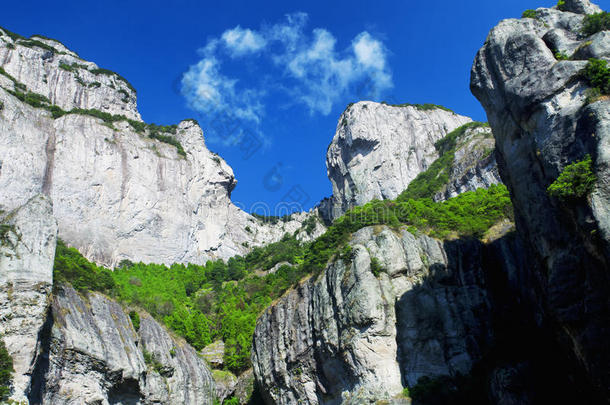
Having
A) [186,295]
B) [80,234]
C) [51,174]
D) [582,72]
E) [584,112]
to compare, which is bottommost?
[584,112]

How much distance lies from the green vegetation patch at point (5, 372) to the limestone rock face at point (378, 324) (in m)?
17.4

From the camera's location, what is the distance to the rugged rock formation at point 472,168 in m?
62.9

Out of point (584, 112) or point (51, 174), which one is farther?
point (51, 174)

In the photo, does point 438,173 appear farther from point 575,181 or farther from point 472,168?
point 575,181

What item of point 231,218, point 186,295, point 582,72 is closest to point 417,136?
point 231,218

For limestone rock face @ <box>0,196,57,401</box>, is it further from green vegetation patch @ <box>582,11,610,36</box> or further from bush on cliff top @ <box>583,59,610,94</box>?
green vegetation patch @ <box>582,11,610,36</box>

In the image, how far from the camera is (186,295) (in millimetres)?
69250

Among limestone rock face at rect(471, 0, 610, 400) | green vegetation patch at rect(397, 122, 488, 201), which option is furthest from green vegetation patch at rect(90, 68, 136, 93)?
limestone rock face at rect(471, 0, 610, 400)

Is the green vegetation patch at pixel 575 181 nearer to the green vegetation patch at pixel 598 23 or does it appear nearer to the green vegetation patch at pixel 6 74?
the green vegetation patch at pixel 598 23

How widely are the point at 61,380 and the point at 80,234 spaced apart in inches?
1823

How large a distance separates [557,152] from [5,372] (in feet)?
84.3

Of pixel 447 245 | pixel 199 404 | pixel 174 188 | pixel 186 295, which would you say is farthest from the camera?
pixel 174 188

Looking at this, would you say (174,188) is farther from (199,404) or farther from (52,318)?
(52,318)

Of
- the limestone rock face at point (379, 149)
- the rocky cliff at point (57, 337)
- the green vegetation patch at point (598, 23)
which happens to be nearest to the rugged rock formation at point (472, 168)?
the limestone rock face at point (379, 149)
